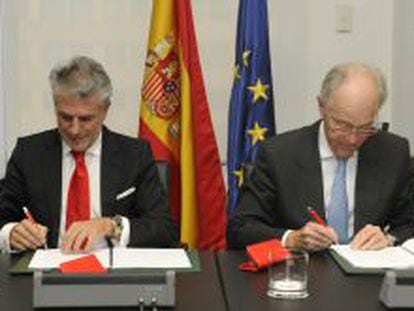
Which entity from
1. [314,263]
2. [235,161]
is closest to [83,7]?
[235,161]

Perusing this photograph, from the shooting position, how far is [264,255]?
7.04 ft

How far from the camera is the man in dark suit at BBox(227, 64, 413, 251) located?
8.39 feet

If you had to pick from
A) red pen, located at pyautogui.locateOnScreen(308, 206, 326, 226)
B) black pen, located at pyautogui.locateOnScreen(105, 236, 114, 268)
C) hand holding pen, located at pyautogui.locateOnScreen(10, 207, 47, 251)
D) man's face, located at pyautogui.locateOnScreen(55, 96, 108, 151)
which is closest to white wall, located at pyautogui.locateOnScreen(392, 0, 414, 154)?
red pen, located at pyautogui.locateOnScreen(308, 206, 326, 226)

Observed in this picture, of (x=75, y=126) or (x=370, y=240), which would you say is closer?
(x=370, y=240)

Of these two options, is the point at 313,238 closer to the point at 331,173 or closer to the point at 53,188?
the point at 331,173

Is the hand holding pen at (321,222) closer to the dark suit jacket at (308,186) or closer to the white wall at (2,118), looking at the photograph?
the dark suit jacket at (308,186)

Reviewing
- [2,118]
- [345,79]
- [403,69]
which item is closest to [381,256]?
[345,79]

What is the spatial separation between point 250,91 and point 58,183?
128 centimetres

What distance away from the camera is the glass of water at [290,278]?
1896mm

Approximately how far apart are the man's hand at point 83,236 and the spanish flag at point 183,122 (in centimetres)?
130

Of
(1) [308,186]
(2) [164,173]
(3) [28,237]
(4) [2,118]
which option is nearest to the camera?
(3) [28,237]

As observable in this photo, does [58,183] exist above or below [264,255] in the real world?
above

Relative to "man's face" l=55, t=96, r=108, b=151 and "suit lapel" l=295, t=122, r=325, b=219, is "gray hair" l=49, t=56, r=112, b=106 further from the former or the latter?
"suit lapel" l=295, t=122, r=325, b=219

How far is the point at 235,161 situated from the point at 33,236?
1540 millimetres
